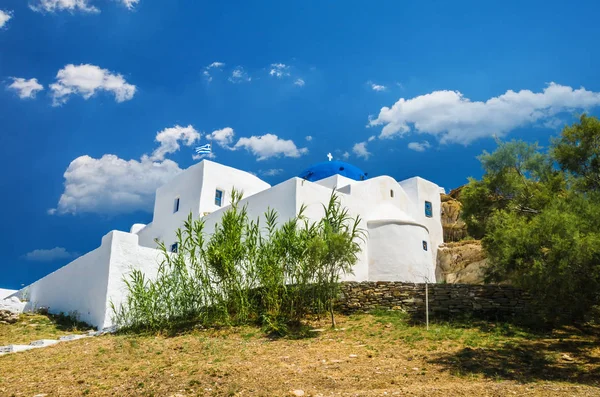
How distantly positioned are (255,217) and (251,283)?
240 inches

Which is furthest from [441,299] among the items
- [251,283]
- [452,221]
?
[452,221]

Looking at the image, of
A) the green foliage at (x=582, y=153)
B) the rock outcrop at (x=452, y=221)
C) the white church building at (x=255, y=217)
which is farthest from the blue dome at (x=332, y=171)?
the green foliage at (x=582, y=153)

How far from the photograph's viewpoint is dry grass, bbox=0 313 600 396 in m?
8.15

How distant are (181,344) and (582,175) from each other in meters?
10.2

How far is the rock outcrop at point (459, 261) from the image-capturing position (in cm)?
2138

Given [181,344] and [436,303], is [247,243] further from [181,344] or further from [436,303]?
[436,303]

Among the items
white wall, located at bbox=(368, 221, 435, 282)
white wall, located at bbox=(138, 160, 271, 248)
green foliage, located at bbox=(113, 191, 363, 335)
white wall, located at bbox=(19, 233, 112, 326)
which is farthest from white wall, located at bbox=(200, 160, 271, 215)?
green foliage, located at bbox=(113, 191, 363, 335)

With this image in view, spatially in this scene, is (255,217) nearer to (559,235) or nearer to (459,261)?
(459,261)

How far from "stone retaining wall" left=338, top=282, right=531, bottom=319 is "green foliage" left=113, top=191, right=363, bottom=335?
102 cm

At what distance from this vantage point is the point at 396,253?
758 inches

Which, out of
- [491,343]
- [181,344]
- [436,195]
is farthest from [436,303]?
[436,195]

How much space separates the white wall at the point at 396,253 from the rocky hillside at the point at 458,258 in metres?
2.19

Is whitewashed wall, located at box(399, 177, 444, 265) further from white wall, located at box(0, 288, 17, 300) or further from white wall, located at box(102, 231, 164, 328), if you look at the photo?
white wall, located at box(0, 288, 17, 300)

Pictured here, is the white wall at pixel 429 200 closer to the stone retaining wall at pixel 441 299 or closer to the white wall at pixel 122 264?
the stone retaining wall at pixel 441 299
